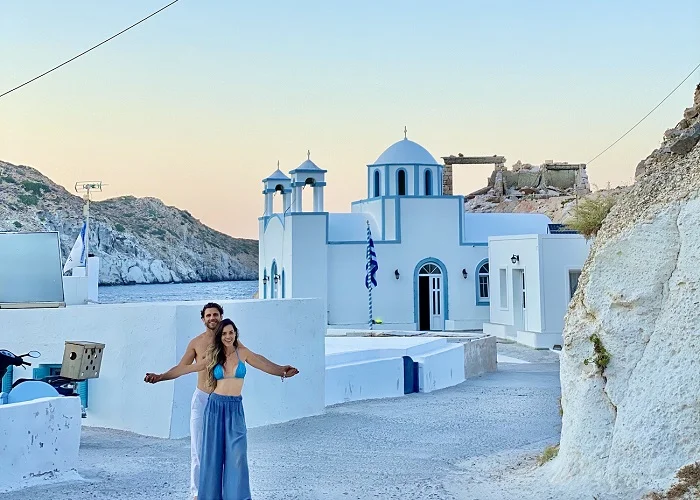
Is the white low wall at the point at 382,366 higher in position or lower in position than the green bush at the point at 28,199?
lower

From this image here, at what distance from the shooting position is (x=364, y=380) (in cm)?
1442

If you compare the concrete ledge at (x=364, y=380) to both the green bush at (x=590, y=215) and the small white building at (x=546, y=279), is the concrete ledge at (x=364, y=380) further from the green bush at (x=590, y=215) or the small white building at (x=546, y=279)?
the small white building at (x=546, y=279)

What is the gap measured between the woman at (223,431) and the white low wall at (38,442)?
2080mm

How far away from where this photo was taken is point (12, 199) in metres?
122

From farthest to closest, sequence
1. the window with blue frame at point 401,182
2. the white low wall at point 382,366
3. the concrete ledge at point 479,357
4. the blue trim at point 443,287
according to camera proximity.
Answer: the window with blue frame at point 401,182 → the blue trim at point 443,287 → the concrete ledge at point 479,357 → the white low wall at point 382,366

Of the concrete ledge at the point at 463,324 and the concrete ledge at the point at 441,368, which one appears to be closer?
the concrete ledge at the point at 441,368

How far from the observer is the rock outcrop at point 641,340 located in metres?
6.92

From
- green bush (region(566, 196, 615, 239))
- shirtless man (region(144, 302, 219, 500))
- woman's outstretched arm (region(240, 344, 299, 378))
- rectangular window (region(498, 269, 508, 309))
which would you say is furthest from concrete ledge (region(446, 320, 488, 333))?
woman's outstretched arm (region(240, 344, 299, 378))

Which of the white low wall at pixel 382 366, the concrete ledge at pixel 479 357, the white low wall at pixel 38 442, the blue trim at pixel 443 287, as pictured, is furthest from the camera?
the blue trim at pixel 443 287

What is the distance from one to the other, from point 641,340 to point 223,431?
341 cm

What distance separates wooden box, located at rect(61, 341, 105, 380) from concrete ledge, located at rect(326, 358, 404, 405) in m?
4.05

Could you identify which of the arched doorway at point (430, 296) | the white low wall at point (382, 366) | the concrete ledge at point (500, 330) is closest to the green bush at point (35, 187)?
the arched doorway at point (430, 296)

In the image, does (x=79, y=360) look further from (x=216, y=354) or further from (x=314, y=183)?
(x=314, y=183)

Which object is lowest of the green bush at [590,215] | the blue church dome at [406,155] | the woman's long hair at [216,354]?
the woman's long hair at [216,354]
